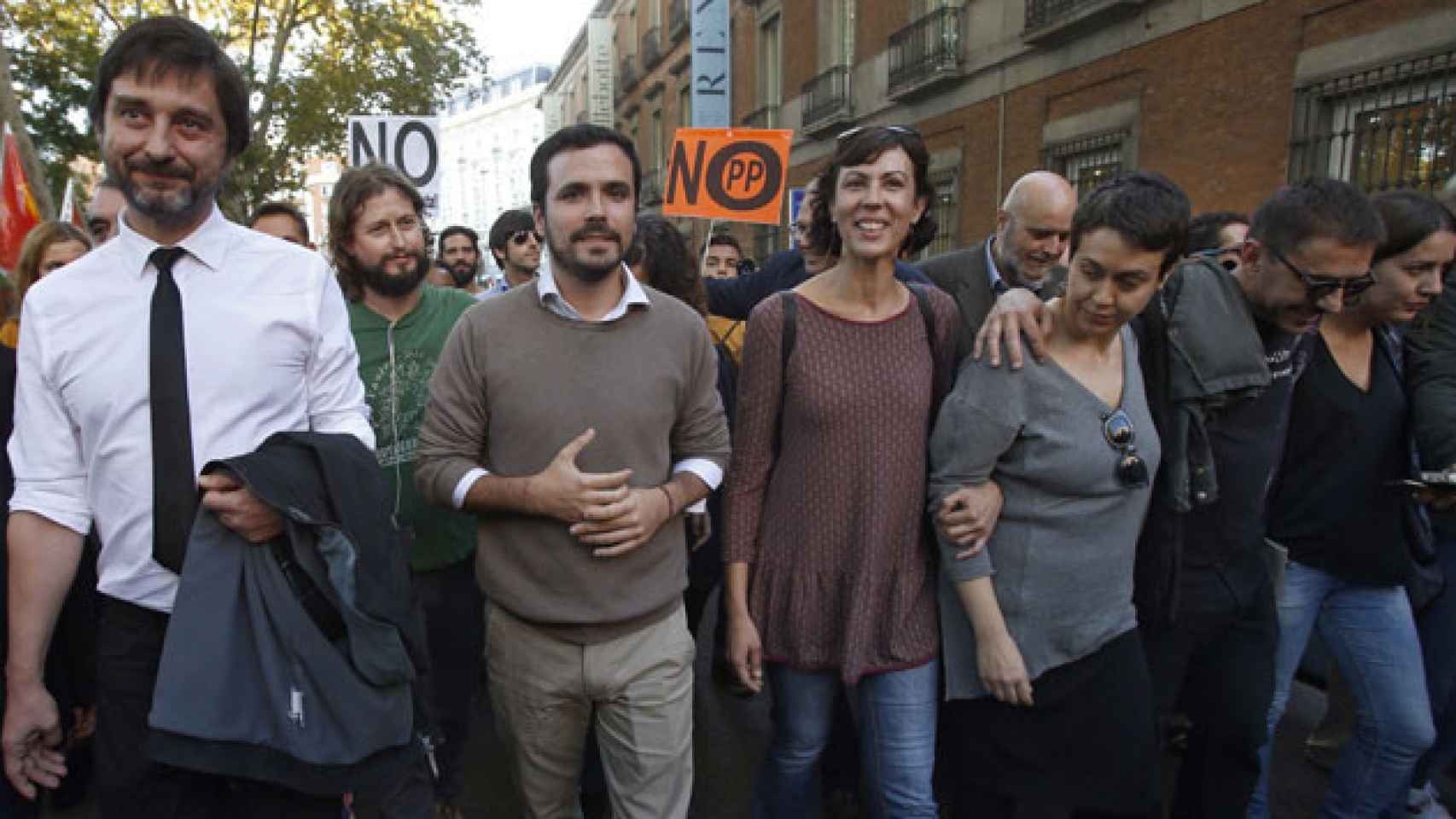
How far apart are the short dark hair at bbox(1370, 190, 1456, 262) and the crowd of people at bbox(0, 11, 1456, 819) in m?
0.01

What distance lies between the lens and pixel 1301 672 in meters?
4.23

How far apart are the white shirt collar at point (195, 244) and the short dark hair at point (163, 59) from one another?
0.65 feet

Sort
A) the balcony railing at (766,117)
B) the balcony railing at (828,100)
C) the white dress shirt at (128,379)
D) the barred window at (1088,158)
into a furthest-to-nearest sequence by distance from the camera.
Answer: the balcony railing at (766,117)
the balcony railing at (828,100)
the barred window at (1088,158)
the white dress shirt at (128,379)

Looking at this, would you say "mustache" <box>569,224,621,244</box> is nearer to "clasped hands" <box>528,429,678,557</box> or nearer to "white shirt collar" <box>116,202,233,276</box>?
"clasped hands" <box>528,429,678,557</box>

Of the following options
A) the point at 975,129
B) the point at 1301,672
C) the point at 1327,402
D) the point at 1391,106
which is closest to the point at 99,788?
the point at 1327,402

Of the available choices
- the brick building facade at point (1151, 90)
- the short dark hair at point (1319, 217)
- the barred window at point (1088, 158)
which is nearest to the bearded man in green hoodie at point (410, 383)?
the short dark hair at point (1319, 217)

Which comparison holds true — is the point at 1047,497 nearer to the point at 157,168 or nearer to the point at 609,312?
the point at 609,312

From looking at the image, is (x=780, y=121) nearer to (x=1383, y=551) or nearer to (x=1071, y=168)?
(x=1071, y=168)

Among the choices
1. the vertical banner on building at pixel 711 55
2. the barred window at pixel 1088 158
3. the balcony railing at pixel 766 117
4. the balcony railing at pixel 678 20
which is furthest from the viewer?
the balcony railing at pixel 678 20

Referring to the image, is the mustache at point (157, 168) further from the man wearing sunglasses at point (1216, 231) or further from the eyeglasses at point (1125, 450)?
the man wearing sunglasses at point (1216, 231)

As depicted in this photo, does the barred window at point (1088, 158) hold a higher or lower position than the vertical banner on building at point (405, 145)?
higher

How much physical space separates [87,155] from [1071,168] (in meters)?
17.2

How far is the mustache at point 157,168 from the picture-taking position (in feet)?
5.56

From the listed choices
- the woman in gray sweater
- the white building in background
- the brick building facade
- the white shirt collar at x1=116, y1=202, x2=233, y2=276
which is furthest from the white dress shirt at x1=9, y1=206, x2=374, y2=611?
the white building in background
